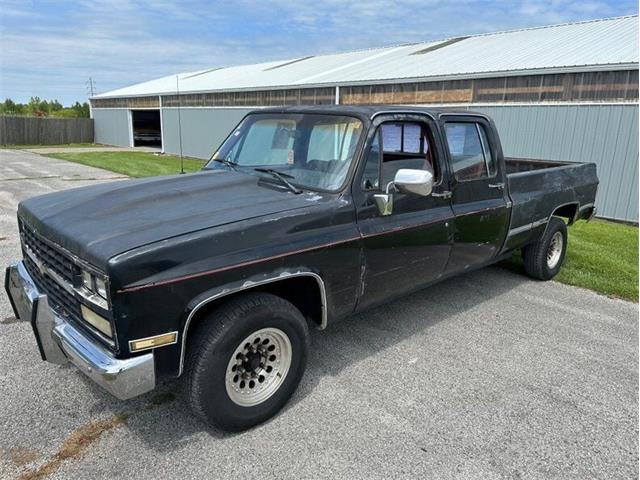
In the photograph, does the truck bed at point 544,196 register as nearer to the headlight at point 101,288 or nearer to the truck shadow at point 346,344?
the truck shadow at point 346,344

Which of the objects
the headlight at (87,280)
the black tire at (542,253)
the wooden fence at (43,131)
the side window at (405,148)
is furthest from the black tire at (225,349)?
the wooden fence at (43,131)

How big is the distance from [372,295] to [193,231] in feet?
5.09

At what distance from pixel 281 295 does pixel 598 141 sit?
32.1 feet

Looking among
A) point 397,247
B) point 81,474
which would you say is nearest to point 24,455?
point 81,474

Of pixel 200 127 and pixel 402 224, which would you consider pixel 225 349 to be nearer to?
pixel 402 224

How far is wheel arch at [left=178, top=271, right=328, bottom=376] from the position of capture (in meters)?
2.67

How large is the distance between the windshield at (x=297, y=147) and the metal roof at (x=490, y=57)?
866 centimetres

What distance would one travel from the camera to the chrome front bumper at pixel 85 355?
2502 mm

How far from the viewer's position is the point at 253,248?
2.86 m

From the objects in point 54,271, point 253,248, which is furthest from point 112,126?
point 253,248

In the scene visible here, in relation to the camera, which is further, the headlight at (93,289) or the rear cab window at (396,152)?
the rear cab window at (396,152)

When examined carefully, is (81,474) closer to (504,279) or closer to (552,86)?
(504,279)

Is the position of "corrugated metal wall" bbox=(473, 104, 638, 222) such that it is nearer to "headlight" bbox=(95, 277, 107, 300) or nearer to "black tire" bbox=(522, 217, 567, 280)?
"black tire" bbox=(522, 217, 567, 280)

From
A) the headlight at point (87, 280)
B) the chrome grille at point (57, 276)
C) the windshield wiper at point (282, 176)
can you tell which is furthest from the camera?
the windshield wiper at point (282, 176)
